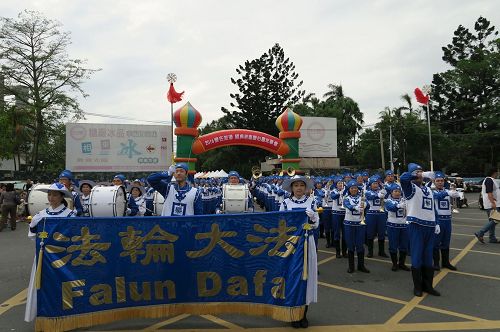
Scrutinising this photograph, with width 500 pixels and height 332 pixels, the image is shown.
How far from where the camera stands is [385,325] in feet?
15.1

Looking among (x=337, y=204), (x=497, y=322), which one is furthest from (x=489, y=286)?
(x=337, y=204)

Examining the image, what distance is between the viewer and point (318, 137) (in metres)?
33.1

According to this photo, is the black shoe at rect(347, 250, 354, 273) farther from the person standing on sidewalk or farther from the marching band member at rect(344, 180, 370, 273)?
the person standing on sidewalk

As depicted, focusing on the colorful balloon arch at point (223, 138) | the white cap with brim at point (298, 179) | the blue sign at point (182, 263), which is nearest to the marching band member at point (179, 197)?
the blue sign at point (182, 263)

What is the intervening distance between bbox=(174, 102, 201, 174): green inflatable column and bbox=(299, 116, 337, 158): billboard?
18583 millimetres

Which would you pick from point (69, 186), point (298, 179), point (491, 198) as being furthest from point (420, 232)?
point (69, 186)

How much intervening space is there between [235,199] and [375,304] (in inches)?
202

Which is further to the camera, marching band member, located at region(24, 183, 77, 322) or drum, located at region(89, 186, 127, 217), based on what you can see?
drum, located at region(89, 186, 127, 217)

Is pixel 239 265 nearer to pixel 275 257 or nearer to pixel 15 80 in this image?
pixel 275 257

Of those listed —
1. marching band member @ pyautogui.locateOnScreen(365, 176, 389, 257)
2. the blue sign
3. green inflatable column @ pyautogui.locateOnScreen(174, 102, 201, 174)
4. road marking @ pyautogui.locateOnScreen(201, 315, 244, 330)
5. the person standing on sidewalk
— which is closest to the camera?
the blue sign

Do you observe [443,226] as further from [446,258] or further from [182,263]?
[182,263]

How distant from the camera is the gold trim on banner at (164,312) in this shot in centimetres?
423

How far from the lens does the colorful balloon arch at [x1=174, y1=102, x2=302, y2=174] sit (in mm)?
15328

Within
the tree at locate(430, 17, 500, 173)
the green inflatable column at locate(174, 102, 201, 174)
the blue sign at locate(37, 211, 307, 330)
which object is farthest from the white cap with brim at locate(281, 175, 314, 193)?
the tree at locate(430, 17, 500, 173)
